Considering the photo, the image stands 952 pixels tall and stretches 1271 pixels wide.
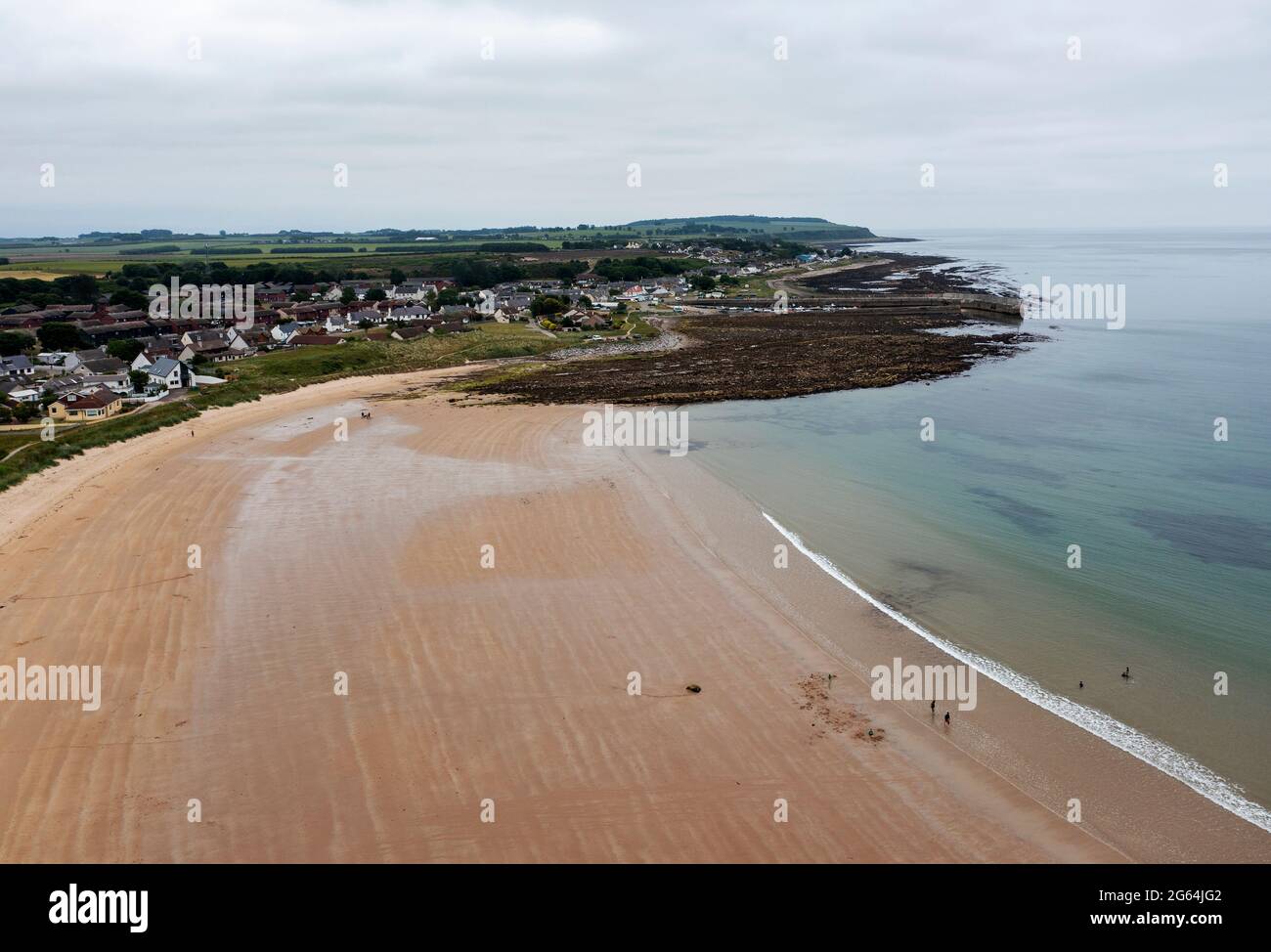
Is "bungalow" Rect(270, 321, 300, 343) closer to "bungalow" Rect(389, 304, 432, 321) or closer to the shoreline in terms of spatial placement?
"bungalow" Rect(389, 304, 432, 321)

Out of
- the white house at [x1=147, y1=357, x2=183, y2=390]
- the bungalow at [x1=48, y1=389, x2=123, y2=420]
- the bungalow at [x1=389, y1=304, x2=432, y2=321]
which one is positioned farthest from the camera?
the bungalow at [x1=389, y1=304, x2=432, y2=321]

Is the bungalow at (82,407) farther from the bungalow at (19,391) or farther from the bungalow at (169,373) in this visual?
the bungalow at (169,373)

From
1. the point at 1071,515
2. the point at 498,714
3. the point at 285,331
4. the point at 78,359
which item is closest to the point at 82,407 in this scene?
the point at 78,359

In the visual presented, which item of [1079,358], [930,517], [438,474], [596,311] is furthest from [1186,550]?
[596,311]

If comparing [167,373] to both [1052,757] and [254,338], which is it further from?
[1052,757]

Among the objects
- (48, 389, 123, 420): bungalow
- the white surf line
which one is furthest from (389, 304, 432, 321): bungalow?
the white surf line

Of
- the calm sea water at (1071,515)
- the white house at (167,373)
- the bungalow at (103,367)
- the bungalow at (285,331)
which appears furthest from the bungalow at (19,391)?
the calm sea water at (1071,515)
